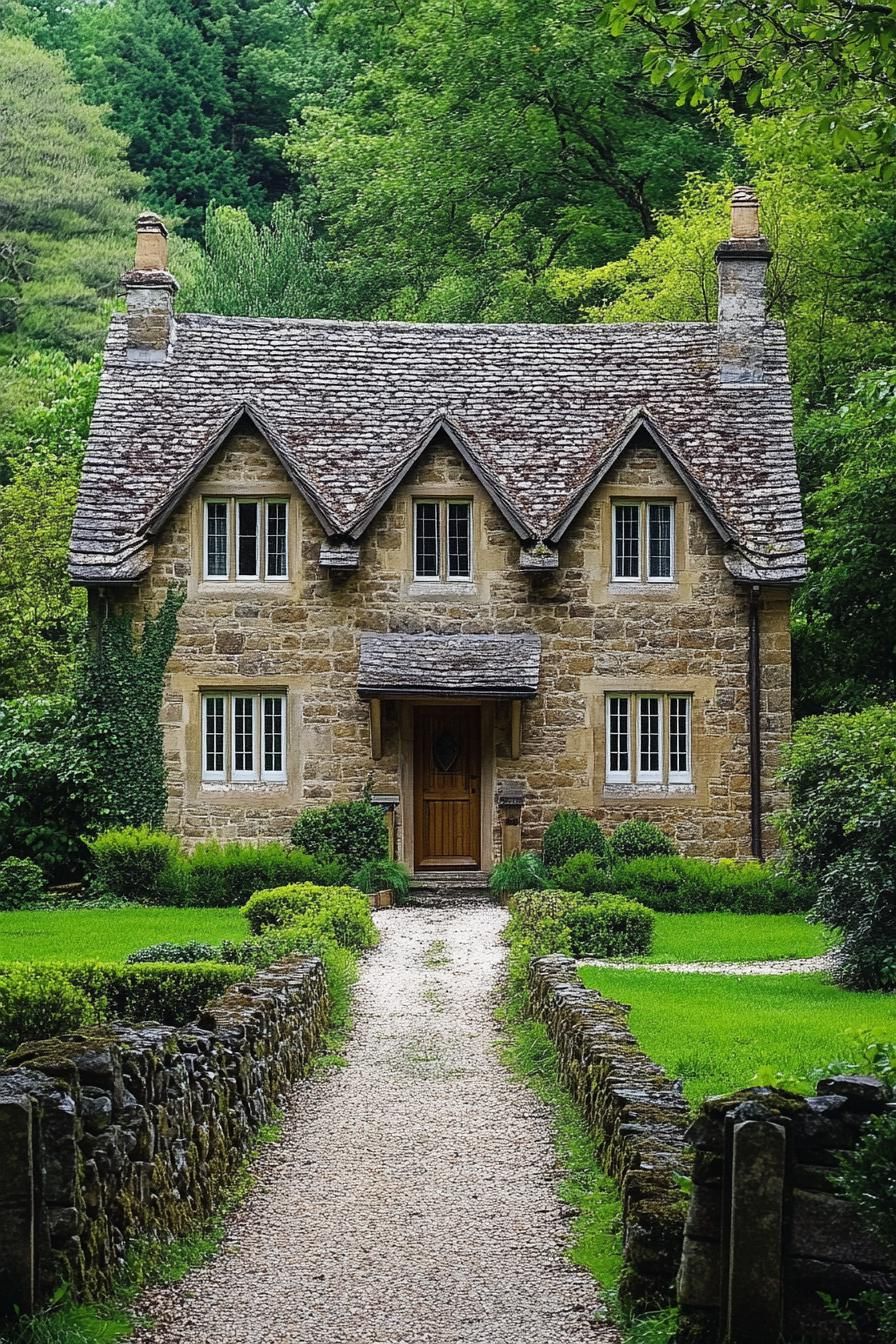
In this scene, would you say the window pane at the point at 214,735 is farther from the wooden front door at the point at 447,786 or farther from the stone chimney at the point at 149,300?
the stone chimney at the point at 149,300

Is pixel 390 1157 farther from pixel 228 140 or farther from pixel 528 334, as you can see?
pixel 228 140

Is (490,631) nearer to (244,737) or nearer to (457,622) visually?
(457,622)

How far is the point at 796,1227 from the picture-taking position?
22.5 ft

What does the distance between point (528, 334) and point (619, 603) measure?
6234 millimetres

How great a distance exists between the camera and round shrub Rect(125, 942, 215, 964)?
1750 centimetres

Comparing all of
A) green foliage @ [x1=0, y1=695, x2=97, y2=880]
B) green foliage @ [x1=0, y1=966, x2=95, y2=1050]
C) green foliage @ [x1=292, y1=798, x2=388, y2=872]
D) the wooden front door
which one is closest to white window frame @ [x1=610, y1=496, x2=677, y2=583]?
the wooden front door

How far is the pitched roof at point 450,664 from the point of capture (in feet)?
86.9

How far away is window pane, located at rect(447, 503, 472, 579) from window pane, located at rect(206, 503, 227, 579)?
11.8 ft

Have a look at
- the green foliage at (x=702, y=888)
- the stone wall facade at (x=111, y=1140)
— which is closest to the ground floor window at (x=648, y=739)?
the green foliage at (x=702, y=888)

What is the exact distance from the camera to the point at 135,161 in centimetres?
5966

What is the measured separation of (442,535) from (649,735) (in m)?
4.58

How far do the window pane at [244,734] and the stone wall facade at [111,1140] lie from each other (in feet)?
51.8

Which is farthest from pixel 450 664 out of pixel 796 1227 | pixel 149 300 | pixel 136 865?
pixel 796 1227

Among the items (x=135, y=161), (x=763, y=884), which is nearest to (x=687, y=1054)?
(x=763, y=884)
